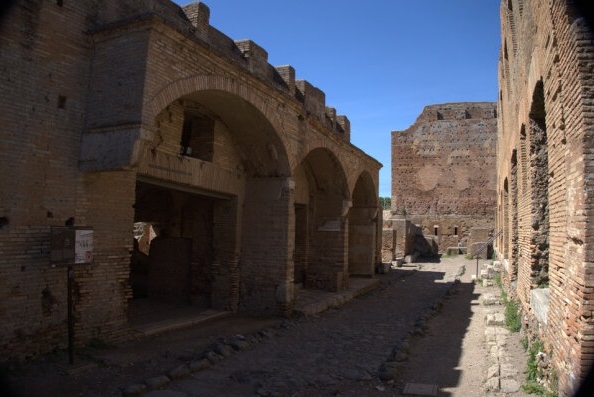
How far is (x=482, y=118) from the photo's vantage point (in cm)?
3400

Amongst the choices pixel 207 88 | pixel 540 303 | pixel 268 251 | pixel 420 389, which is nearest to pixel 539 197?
pixel 540 303

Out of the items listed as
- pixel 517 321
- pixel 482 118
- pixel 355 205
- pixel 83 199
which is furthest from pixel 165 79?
pixel 482 118

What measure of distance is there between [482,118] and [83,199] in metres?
32.3

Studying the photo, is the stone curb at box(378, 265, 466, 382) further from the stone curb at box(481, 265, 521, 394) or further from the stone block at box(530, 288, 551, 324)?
the stone block at box(530, 288, 551, 324)

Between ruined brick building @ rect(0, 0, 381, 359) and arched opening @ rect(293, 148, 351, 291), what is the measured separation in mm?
1742

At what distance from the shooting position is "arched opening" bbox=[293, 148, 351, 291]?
14.1 metres

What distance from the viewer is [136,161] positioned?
20.9ft

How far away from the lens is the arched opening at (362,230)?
57.3ft

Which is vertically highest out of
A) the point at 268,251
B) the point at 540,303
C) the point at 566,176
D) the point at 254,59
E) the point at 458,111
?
the point at 458,111

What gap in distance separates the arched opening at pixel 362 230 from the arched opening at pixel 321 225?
313 cm

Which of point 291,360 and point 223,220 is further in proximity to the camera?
point 223,220

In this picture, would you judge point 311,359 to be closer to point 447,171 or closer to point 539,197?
point 539,197

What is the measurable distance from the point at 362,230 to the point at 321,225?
358 cm

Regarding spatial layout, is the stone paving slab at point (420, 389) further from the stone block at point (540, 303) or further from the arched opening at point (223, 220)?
the arched opening at point (223, 220)
